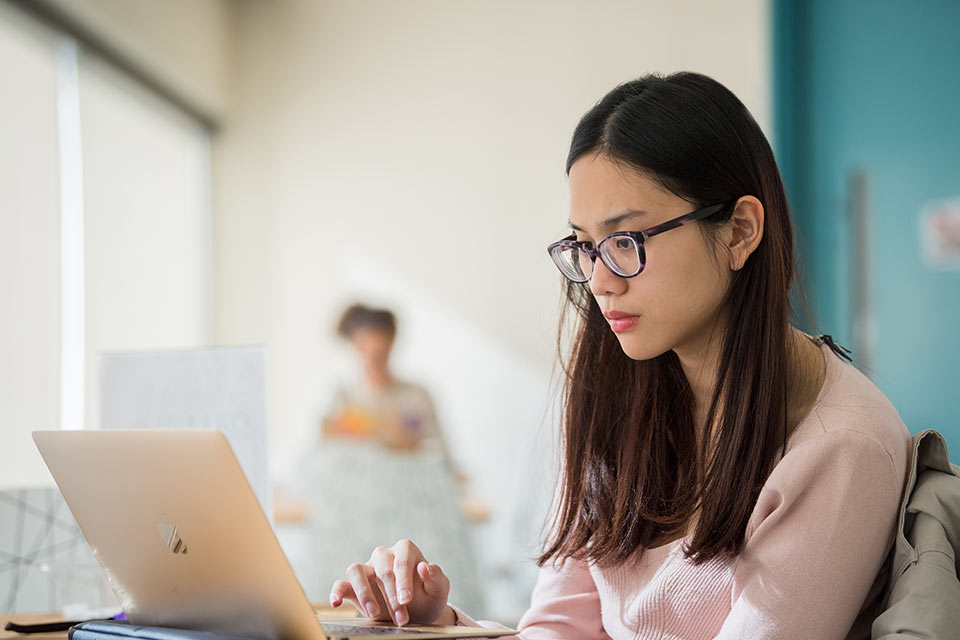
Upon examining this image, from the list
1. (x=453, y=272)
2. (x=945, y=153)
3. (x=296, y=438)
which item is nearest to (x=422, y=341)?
(x=453, y=272)

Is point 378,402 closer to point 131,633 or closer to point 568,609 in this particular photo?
point 568,609

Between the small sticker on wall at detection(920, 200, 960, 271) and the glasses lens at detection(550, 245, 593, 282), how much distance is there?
7.76ft

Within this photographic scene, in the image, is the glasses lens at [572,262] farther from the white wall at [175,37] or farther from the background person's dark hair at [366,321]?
the background person's dark hair at [366,321]

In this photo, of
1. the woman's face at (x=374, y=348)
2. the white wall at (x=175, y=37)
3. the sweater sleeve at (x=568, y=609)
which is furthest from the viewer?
the woman's face at (x=374, y=348)

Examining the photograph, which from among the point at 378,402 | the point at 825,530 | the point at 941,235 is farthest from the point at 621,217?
the point at 378,402

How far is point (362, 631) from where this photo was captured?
97 centimetres

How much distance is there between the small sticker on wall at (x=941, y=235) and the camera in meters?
3.13

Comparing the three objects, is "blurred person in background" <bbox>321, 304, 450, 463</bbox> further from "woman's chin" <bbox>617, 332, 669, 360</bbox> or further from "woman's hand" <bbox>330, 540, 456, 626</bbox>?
Result: "woman's chin" <bbox>617, 332, 669, 360</bbox>

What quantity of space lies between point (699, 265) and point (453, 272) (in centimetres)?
341

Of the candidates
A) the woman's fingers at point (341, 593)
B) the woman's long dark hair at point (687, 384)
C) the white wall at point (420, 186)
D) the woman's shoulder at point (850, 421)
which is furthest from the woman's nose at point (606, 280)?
the white wall at point (420, 186)

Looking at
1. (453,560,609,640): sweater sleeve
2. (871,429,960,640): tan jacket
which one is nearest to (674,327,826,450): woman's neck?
(871,429,960,640): tan jacket

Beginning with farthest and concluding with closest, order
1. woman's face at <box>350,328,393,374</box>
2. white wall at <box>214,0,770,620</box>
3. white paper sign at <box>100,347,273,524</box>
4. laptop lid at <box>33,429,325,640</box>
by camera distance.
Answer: white wall at <box>214,0,770,620</box>
woman's face at <box>350,328,393,374</box>
white paper sign at <box>100,347,273,524</box>
laptop lid at <box>33,429,325,640</box>

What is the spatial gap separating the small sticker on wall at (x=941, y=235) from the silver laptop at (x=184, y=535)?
2.66m

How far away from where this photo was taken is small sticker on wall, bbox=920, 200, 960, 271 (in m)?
3.13
